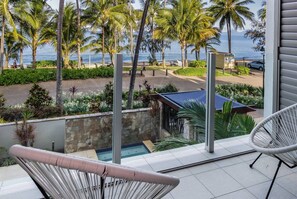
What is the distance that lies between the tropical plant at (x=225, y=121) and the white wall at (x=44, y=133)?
364 centimetres

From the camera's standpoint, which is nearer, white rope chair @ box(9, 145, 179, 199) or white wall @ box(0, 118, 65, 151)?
white rope chair @ box(9, 145, 179, 199)

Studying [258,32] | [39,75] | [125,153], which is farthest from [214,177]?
[258,32]

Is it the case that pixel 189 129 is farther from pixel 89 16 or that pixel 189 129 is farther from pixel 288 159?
pixel 89 16

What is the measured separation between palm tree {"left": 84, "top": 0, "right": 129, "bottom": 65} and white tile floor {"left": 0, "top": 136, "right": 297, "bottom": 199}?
9.57 meters

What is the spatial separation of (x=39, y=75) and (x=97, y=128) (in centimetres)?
A: 492

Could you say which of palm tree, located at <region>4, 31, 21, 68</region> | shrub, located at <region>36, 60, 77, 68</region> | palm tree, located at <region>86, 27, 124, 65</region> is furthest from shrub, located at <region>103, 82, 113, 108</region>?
palm tree, located at <region>4, 31, 21, 68</region>

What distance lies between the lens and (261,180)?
1.84 meters

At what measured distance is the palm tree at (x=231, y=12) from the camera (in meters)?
16.1

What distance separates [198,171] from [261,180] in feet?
1.48

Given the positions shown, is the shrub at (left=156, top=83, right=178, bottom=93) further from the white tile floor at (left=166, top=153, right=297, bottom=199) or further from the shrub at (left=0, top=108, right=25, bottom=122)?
the white tile floor at (left=166, top=153, right=297, bottom=199)

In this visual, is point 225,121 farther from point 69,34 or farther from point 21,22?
point 21,22

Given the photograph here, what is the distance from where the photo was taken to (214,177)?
1.88 meters

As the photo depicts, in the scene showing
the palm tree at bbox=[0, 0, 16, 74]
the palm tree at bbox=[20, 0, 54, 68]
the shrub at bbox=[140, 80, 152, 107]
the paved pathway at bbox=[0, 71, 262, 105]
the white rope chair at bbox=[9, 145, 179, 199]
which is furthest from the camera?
the palm tree at bbox=[20, 0, 54, 68]

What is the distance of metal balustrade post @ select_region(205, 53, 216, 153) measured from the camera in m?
2.12
